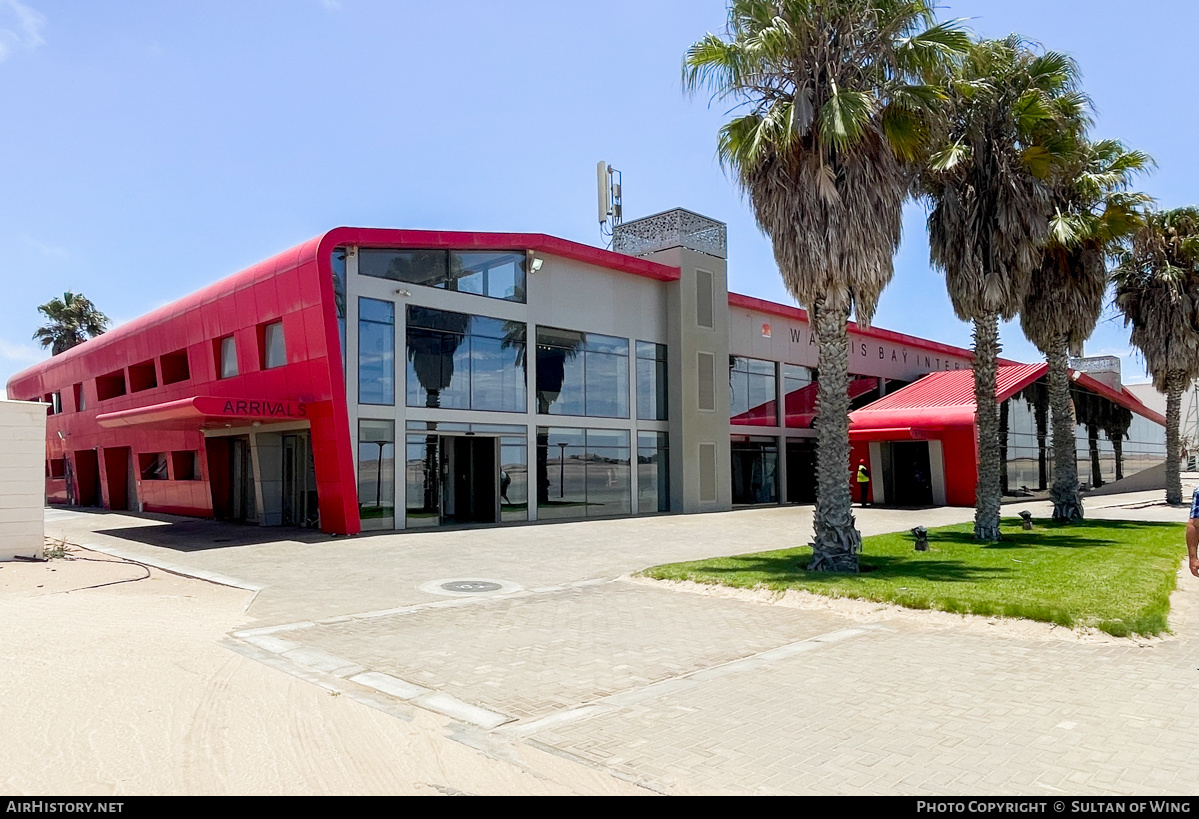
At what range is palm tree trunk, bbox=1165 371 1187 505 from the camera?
2661cm

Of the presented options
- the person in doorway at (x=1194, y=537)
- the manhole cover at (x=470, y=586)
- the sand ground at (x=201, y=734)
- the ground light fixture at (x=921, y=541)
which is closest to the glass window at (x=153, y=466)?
the manhole cover at (x=470, y=586)

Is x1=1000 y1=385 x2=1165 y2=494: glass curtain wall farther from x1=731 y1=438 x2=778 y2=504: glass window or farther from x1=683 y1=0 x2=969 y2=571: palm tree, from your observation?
x1=683 y1=0 x2=969 y2=571: palm tree

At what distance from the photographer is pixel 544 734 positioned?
5.62 metres

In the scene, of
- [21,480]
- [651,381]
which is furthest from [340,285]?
[651,381]

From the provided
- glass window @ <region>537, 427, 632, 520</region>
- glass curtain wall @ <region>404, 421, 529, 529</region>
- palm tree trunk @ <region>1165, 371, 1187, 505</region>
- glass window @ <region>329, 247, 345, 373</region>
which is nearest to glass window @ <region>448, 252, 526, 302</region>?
glass window @ <region>329, 247, 345, 373</region>

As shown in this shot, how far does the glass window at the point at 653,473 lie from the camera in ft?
89.4

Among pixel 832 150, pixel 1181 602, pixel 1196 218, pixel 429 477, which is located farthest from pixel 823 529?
pixel 1196 218

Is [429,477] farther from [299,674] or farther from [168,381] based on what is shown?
[299,674]

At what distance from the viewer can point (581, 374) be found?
25.3m

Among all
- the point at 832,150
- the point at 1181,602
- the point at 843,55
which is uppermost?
the point at 843,55

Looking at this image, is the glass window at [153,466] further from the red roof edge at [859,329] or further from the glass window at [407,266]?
the red roof edge at [859,329]

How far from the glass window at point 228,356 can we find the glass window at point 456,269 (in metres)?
6.14

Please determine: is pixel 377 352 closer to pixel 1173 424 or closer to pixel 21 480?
pixel 21 480
